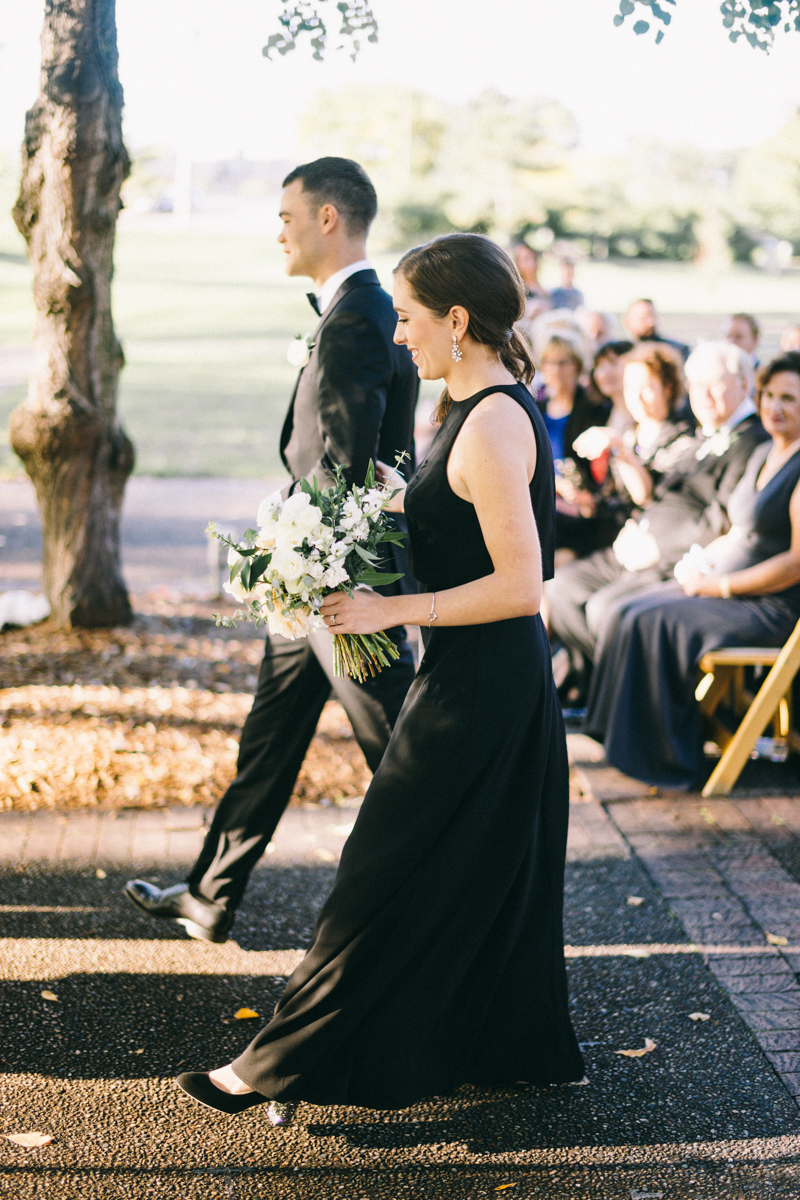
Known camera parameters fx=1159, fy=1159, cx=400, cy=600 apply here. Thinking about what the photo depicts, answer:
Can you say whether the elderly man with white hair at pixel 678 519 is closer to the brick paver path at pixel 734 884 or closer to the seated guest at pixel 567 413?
the seated guest at pixel 567 413

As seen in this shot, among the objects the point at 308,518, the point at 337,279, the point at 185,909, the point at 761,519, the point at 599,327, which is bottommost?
the point at 185,909

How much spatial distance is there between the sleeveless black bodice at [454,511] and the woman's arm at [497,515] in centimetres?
3

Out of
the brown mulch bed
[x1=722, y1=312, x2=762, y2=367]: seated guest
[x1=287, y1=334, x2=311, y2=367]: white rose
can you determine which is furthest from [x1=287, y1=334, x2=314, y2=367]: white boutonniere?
[x1=722, y1=312, x2=762, y2=367]: seated guest

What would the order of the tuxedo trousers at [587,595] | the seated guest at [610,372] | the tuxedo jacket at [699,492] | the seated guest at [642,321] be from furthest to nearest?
1. the seated guest at [642,321]
2. the seated guest at [610,372]
3. the tuxedo trousers at [587,595]
4. the tuxedo jacket at [699,492]

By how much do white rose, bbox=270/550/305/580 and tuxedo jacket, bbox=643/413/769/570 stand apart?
3.62 metres

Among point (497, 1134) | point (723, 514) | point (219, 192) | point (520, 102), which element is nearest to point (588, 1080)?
point (497, 1134)

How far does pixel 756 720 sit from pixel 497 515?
2970 mm

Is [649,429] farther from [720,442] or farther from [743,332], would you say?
[743,332]

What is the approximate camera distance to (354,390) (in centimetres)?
354

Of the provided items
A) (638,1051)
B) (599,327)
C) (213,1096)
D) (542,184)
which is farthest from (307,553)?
(542,184)

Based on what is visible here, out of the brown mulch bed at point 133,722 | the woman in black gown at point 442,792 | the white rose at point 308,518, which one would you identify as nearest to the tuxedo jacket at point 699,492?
the brown mulch bed at point 133,722

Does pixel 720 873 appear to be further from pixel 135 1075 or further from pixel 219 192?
pixel 219 192

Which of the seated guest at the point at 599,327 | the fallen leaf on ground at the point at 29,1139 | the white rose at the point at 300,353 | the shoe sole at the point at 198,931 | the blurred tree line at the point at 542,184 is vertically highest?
the blurred tree line at the point at 542,184

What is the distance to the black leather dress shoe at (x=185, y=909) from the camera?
3816 millimetres
